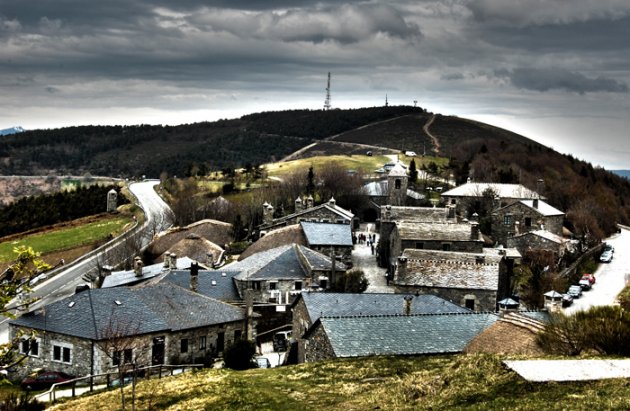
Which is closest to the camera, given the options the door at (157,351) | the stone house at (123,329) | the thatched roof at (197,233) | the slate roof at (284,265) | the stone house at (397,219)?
the stone house at (123,329)

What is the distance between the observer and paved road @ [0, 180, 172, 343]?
209 ft

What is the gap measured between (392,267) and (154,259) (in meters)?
26.7

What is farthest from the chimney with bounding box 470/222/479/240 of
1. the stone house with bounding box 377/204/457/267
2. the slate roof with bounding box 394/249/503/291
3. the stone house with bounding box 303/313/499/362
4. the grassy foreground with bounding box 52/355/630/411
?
the grassy foreground with bounding box 52/355/630/411

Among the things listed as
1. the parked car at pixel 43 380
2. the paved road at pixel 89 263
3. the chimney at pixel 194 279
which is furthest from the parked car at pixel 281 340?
the paved road at pixel 89 263

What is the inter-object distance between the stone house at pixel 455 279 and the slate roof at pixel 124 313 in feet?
39.0

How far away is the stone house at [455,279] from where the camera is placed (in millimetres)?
48812

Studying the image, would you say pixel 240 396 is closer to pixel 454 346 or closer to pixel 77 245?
pixel 454 346

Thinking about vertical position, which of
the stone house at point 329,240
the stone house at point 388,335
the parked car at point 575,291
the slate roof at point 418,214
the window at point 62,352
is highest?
the slate roof at point 418,214

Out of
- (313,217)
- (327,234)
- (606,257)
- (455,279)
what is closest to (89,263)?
(313,217)

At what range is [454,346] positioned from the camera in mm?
31422

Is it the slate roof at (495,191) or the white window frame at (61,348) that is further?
the slate roof at (495,191)

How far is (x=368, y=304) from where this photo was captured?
40125 mm

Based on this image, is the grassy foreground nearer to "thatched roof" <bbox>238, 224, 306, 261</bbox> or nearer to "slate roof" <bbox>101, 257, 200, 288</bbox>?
"slate roof" <bbox>101, 257, 200, 288</bbox>

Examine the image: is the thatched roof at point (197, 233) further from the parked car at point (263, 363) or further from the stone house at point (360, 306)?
the stone house at point (360, 306)
